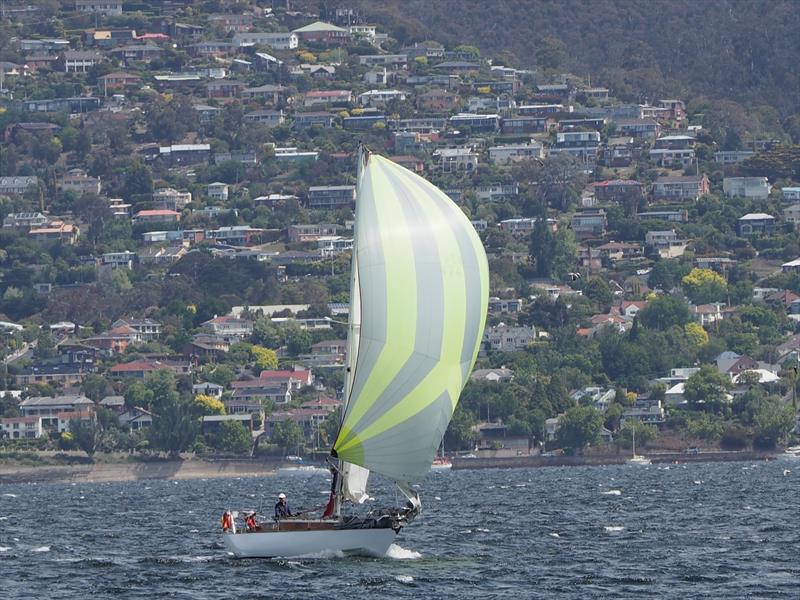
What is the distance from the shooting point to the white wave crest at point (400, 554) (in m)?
49.8

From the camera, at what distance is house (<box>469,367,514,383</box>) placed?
5645 inches

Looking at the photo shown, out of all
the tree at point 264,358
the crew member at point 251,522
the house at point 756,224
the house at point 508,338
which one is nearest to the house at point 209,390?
the tree at point 264,358

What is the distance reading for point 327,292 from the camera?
574 ft

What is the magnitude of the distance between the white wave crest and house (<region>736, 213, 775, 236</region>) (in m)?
144

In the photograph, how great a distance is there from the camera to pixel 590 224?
19438 cm

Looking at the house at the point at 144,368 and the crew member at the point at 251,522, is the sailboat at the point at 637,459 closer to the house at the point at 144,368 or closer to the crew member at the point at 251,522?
the house at the point at 144,368

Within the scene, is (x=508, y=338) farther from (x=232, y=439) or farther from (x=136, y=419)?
(x=232, y=439)

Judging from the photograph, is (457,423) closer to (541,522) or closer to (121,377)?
(121,377)

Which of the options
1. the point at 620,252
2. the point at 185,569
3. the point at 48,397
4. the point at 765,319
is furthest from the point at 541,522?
the point at 620,252

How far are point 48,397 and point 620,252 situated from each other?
181 ft

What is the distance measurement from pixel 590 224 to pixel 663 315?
35.5m

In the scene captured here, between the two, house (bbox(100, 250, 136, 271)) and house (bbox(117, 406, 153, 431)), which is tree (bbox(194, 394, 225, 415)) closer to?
house (bbox(117, 406, 153, 431))

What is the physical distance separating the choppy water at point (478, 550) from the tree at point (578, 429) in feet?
127

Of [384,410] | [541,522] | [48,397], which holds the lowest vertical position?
[48,397]
